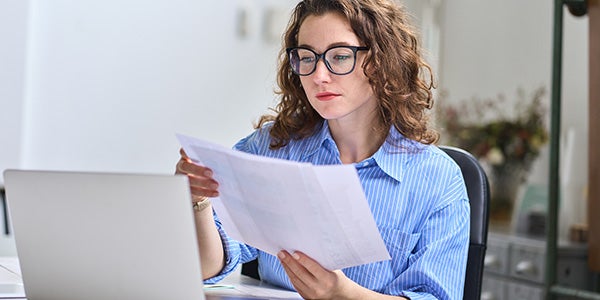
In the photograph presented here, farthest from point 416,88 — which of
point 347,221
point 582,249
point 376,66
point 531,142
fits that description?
point 531,142

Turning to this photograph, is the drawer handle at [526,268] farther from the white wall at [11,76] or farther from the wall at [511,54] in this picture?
the white wall at [11,76]

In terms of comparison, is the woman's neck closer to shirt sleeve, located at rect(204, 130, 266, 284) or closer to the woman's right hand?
shirt sleeve, located at rect(204, 130, 266, 284)

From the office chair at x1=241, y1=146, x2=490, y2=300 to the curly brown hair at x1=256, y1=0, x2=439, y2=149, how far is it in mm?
95

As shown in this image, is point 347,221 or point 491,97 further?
point 491,97

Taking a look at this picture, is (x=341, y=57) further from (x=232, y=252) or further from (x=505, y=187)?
(x=505, y=187)

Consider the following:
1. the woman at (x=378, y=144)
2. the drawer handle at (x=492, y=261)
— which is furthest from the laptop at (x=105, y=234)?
the drawer handle at (x=492, y=261)

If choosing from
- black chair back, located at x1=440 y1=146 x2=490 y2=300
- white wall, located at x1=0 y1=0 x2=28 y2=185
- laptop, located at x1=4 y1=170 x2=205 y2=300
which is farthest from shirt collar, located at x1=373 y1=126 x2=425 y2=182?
white wall, located at x1=0 y1=0 x2=28 y2=185

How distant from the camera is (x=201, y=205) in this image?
1.35m

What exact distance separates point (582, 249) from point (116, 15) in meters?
1.94

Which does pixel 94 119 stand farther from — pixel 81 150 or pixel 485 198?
pixel 485 198

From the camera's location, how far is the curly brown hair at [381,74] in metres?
1.42

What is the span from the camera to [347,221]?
3.35 ft

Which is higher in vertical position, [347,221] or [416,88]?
[416,88]

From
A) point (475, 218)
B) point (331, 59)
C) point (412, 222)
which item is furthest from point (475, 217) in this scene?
point (331, 59)
